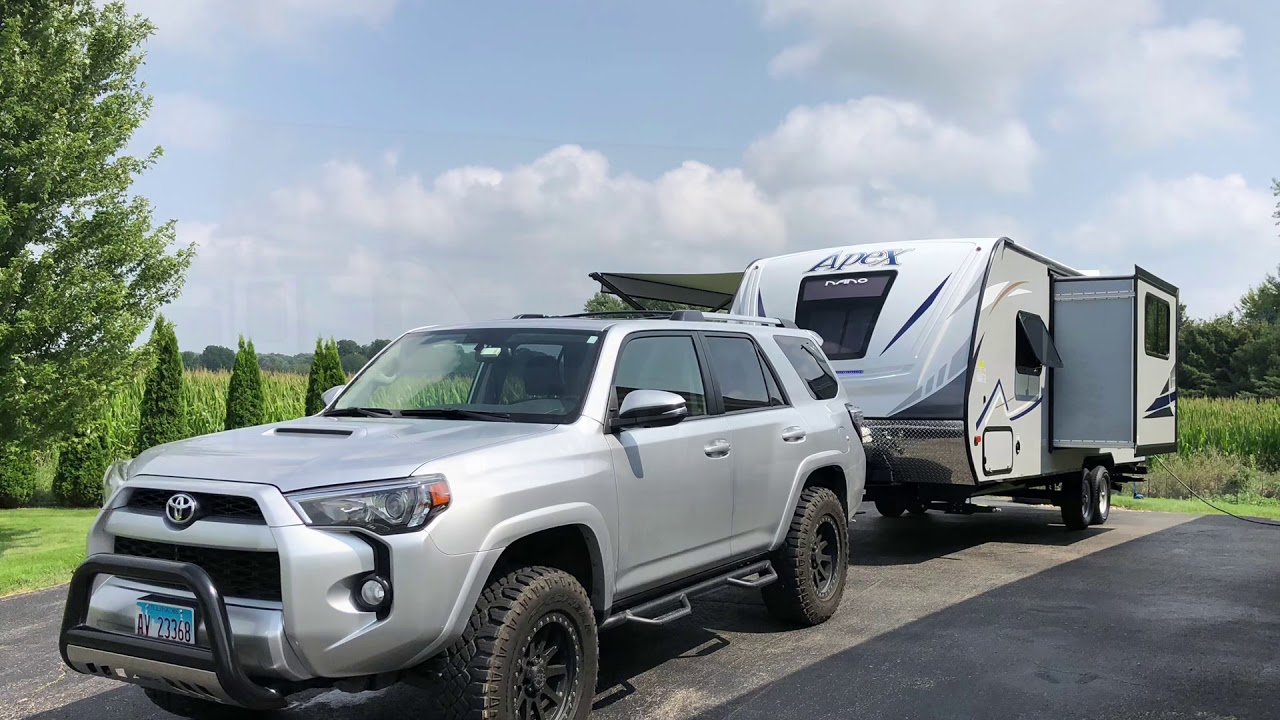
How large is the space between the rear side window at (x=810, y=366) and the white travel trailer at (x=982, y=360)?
190 cm

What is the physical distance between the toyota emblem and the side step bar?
1883 mm

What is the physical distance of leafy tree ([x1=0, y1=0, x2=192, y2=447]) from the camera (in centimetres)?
906

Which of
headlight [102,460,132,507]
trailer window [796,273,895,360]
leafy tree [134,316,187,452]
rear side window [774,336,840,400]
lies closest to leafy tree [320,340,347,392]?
leafy tree [134,316,187,452]

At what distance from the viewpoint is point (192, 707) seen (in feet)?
15.2

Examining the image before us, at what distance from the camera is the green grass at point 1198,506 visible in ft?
44.8

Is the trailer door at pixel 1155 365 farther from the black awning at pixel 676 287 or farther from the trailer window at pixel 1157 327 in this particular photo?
the black awning at pixel 676 287

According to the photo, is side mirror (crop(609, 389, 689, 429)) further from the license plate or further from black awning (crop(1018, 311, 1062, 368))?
black awning (crop(1018, 311, 1062, 368))

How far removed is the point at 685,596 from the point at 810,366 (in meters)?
2.39

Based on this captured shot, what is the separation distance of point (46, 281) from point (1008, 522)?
10.8m

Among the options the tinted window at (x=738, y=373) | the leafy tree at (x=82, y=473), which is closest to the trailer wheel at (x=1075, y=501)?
the tinted window at (x=738, y=373)

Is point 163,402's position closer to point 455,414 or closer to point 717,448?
point 455,414

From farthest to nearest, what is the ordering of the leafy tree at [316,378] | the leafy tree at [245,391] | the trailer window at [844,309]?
1. the leafy tree at [316,378]
2. the leafy tree at [245,391]
3. the trailer window at [844,309]

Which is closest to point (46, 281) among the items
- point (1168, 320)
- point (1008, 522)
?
point (1008, 522)

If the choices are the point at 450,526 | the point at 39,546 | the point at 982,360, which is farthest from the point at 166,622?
the point at 39,546
